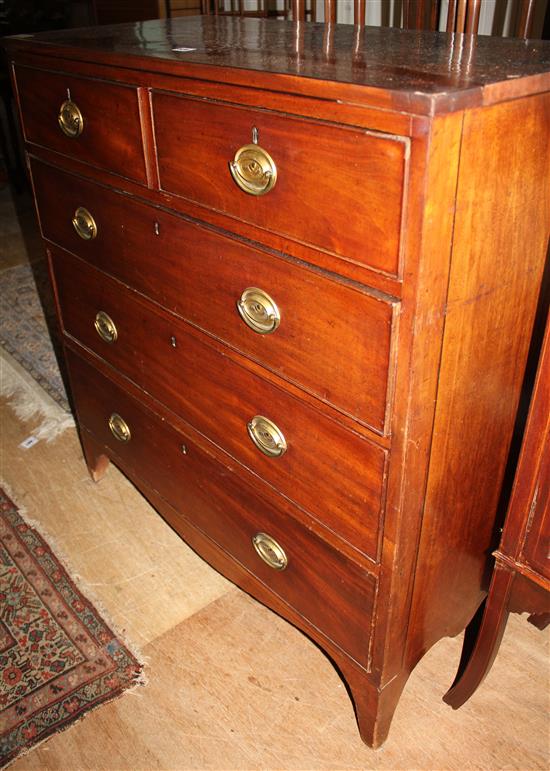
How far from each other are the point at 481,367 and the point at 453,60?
40cm

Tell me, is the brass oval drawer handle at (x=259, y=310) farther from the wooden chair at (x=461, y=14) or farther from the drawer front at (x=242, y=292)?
the wooden chair at (x=461, y=14)

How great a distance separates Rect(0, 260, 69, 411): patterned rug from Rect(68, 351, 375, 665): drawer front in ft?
2.42

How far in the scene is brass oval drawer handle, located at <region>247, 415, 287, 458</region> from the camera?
1.09m

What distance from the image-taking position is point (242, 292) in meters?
1.02

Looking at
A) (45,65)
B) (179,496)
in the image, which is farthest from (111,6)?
(179,496)

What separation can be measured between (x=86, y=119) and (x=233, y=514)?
2.55 ft

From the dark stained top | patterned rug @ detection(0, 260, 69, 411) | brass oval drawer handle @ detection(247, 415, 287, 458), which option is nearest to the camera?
the dark stained top

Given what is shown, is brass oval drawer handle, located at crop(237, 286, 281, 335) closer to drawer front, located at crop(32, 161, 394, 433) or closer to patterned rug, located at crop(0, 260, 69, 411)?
drawer front, located at crop(32, 161, 394, 433)

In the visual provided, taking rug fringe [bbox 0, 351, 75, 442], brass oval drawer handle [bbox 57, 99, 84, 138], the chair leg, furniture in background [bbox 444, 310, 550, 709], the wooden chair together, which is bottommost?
rug fringe [bbox 0, 351, 75, 442]

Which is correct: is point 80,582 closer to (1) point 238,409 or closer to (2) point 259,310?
(1) point 238,409

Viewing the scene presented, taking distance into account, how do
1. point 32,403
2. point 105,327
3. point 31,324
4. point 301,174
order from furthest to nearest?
1. point 31,324
2. point 32,403
3. point 105,327
4. point 301,174

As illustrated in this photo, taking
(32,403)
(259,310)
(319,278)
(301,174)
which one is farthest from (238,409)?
(32,403)

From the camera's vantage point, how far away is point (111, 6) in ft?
15.5

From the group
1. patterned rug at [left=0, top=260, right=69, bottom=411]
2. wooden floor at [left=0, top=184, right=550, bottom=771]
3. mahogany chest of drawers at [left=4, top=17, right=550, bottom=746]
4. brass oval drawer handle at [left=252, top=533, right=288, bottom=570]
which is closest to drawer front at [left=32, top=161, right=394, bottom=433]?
mahogany chest of drawers at [left=4, top=17, right=550, bottom=746]
